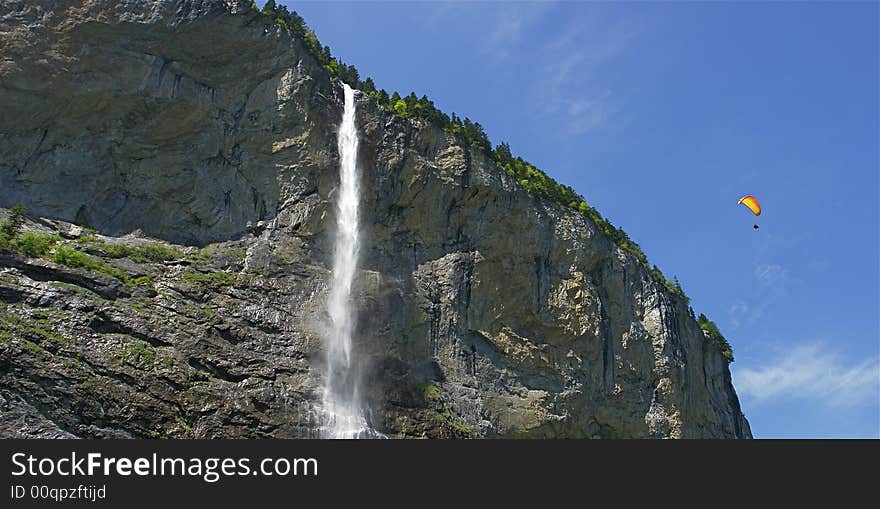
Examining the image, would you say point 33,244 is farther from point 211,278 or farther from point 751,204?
point 751,204

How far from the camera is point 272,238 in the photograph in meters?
40.5

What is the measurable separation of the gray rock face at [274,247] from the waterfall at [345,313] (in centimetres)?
54

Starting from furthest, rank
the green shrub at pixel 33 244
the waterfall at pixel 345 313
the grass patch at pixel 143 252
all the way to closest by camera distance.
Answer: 1. the grass patch at pixel 143 252
2. the waterfall at pixel 345 313
3. the green shrub at pixel 33 244

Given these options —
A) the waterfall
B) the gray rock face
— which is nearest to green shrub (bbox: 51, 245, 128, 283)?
the gray rock face

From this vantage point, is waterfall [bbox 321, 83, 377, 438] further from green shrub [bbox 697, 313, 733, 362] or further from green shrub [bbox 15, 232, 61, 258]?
green shrub [bbox 697, 313, 733, 362]

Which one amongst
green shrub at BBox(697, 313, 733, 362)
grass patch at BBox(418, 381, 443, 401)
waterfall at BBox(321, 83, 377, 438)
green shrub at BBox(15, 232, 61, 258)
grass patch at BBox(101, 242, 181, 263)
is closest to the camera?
green shrub at BBox(15, 232, 61, 258)

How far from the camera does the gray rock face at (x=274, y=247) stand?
116ft

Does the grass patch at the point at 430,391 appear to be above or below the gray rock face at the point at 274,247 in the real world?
below

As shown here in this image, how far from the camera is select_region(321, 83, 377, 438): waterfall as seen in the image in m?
36.2

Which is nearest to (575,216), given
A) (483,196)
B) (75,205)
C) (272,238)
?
(483,196)

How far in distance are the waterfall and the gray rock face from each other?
1.76 ft

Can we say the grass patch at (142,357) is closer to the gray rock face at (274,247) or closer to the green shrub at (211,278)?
the gray rock face at (274,247)

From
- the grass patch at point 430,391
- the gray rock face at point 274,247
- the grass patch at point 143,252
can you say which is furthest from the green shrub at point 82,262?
the grass patch at point 430,391

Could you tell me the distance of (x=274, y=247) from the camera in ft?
132
